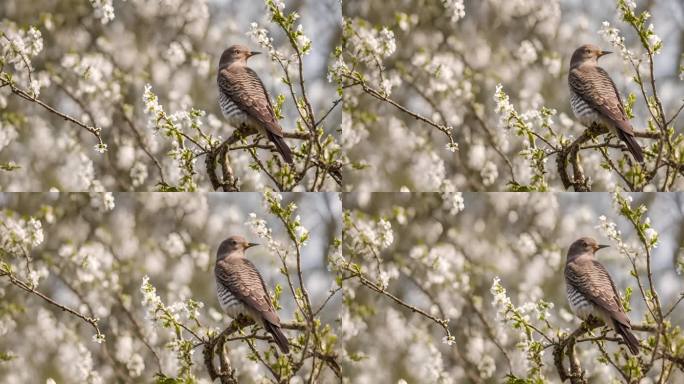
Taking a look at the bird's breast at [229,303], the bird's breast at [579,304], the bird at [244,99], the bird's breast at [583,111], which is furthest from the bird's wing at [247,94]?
the bird's breast at [579,304]

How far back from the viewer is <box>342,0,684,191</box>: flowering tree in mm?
3100

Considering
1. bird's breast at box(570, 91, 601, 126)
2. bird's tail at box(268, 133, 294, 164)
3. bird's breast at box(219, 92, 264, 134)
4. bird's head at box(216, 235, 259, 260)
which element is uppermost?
bird's breast at box(570, 91, 601, 126)

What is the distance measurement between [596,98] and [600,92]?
0.09 feet

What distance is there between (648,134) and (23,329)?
2244 mm

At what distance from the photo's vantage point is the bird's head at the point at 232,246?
3.01 meters

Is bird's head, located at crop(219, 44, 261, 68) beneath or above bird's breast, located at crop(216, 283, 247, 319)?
above

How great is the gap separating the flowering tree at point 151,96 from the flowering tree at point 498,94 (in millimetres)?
156

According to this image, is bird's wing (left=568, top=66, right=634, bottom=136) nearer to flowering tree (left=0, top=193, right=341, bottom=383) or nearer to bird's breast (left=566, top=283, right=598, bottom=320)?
bird's breast (left=566, top=283, right=598, bottom=320)

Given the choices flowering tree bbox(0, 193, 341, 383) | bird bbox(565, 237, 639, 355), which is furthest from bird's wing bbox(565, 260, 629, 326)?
flowering tree bbox(0, 193, 341, 383)

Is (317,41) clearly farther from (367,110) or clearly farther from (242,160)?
(242,160)

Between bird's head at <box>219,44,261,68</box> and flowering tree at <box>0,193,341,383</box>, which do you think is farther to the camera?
bird's head at <box>219,44,261,68</box>

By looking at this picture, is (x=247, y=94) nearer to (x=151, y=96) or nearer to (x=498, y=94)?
(x=151, y=96)

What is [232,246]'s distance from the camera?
3012 mm

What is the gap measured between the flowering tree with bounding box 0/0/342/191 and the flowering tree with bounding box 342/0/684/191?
16 centimetres
